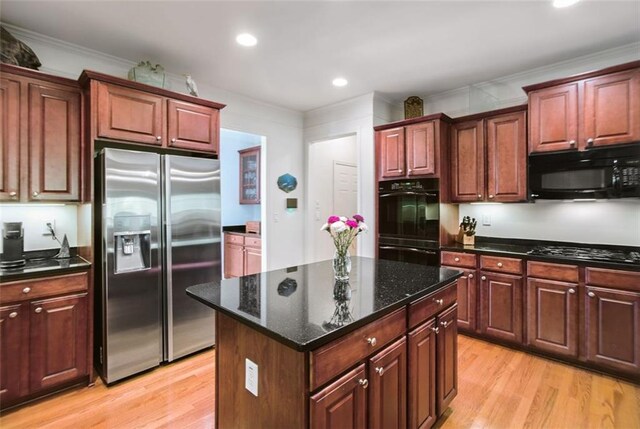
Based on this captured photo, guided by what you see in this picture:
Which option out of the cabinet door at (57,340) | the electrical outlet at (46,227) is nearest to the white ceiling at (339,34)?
→ the electrical outlet at (46,227)

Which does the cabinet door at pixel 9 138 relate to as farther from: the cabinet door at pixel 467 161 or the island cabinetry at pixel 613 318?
the island cabinetry at pixel 613 318

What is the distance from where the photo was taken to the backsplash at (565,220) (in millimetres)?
2852

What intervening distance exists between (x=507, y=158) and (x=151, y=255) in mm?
3426

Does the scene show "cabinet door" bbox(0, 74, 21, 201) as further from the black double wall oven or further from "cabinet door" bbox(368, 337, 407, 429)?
the black double wall oven

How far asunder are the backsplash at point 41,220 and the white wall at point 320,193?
108 inches

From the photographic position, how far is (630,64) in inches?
98.0

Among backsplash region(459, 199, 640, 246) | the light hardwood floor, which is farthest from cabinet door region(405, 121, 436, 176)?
the light hardwood floor

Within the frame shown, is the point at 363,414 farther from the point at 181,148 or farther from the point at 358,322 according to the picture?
the point at 181,148

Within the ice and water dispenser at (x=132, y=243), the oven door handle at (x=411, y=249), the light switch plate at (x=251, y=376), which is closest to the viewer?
the light switch plate at (x=251, y=376)

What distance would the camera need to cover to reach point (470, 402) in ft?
7.32

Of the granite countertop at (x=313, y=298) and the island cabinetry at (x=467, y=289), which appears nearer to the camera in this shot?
the granite countertop at (x=313, y=298)

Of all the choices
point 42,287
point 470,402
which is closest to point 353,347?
point 470,402

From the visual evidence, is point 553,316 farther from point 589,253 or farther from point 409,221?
point 409,221

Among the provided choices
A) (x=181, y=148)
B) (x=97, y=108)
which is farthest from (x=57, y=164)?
(x=181, y=148)
